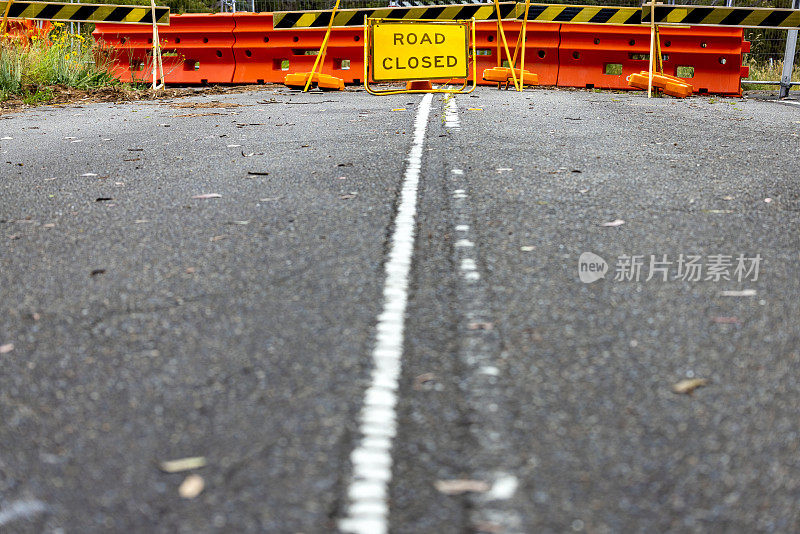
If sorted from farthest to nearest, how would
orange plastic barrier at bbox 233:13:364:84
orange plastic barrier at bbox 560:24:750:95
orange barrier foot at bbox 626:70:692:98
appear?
orange plastic barrier at bbox 233:13:364:84 < orange plastic barrier at bbox 560:24:750:95 < orange barrier foot at bbox 626:70:692:98

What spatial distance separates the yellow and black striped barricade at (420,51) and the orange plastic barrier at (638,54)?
4.20 metres

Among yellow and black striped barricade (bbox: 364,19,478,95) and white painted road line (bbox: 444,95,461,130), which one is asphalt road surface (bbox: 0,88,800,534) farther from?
yellow and black striped barricade (bbox: 364,19,478,95)

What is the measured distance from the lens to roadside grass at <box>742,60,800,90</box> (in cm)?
1812

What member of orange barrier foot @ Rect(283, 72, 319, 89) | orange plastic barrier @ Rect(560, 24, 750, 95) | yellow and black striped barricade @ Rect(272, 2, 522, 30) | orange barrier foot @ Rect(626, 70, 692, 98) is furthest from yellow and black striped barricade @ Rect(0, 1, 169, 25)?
orange barrier foot @ Rect(626, 70, 692, 98)

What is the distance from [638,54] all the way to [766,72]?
207 inches

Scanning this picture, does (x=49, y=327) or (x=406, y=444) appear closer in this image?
(x=406, y=444)

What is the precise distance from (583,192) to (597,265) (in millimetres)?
1407

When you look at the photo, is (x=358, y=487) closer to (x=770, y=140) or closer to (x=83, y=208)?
(x=83, y=208)

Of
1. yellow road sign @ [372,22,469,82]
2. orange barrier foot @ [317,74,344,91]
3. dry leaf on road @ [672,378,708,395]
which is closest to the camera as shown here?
dry leaf on road @ [672,378,708,395]

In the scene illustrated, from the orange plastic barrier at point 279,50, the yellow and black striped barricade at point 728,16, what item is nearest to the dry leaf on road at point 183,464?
the yellow and black striped barricade at point 728,16

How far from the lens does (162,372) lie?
7.98 feet

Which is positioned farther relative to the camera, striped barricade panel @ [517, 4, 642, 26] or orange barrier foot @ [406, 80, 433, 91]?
striped barricade panel @ [517, 4, 642, 26]

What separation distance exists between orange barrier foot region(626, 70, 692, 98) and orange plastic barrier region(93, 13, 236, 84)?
25.5ft

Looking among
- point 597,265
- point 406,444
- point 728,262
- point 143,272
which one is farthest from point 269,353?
point 728,262
